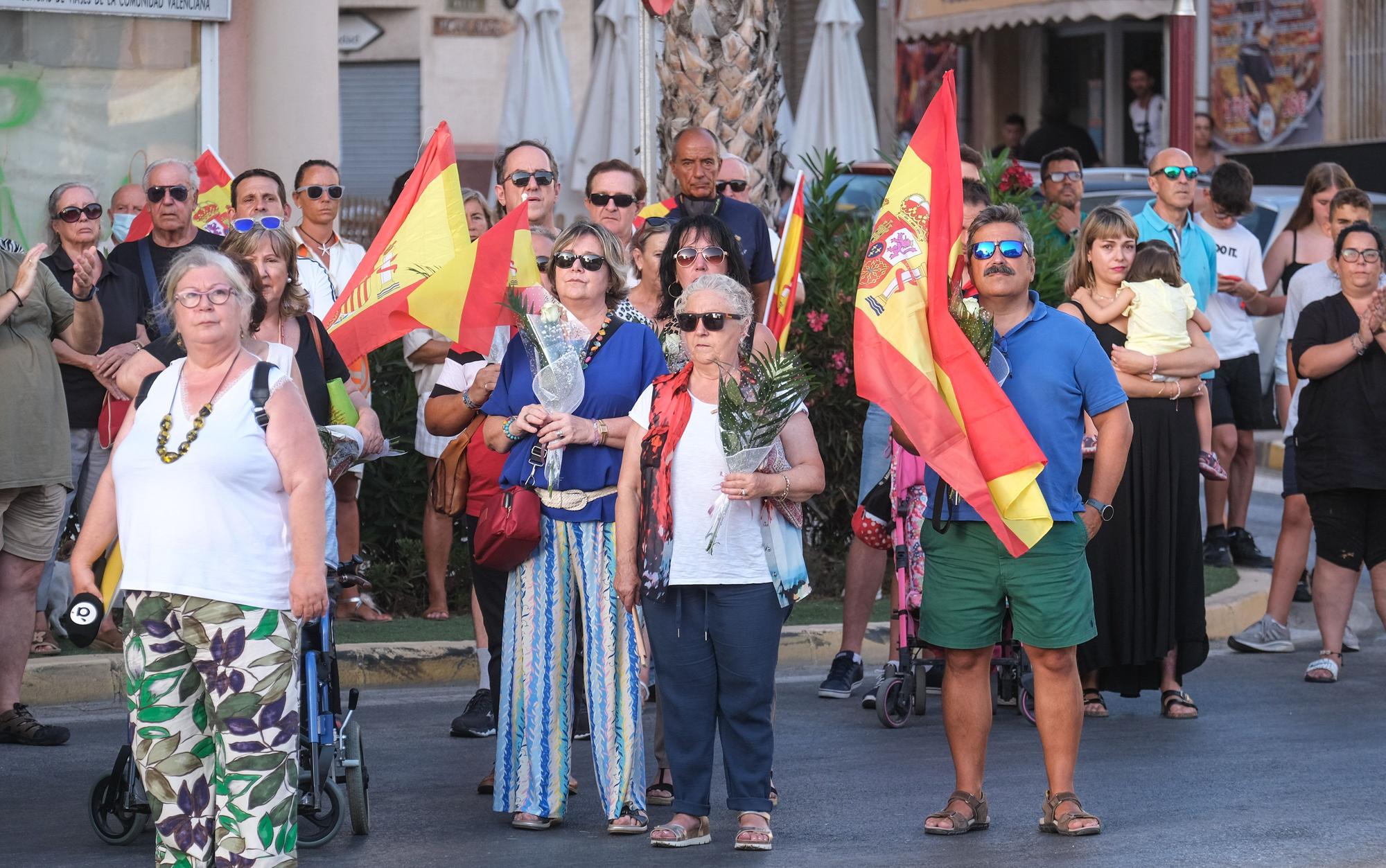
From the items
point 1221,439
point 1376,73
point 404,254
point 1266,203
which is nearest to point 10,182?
point 404,254

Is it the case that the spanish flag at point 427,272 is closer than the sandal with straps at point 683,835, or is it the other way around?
the sandal with straps at point 683,835

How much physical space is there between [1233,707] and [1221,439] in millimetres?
3377

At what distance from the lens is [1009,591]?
260 inches

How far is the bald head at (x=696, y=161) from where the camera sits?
972cm

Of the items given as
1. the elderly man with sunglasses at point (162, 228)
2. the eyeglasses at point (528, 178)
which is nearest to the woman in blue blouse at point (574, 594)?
the eyeglasses at point (528, 178)

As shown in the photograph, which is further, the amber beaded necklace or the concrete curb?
the concrete curb

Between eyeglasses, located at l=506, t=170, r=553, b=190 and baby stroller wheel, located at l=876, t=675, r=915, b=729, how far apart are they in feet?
8.26

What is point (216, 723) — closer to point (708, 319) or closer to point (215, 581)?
point (215, 581)

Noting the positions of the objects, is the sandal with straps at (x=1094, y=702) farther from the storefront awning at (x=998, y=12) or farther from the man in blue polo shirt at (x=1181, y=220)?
the storefront awning at (x=998, y=12)

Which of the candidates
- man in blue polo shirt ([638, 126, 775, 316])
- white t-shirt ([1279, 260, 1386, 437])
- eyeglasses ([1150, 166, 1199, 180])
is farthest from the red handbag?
white t-shirt ([1279, 260, 1386, 437])

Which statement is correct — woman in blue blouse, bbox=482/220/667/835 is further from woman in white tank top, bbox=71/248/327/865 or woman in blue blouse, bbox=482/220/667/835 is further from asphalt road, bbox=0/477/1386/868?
woman in white tank top, bbox=71/248/327/865

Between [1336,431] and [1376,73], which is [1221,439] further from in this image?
[1376,73]

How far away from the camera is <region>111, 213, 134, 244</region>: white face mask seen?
36.3 ft

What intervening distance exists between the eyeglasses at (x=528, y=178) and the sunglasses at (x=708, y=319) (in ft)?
7.30
